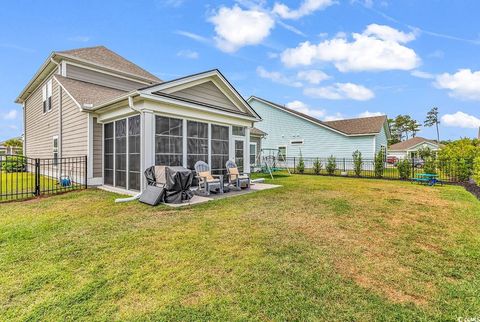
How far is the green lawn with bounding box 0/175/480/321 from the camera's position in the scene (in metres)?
2.22

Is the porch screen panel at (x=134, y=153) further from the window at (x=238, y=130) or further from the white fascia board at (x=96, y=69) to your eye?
the white fascia board at (x=96, y=69)

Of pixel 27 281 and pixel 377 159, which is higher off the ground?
pixel 377 159

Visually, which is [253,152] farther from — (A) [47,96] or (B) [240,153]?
(A) [47,96]

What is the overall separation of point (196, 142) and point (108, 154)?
3335 millimetres

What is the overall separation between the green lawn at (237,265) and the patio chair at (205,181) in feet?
6.70

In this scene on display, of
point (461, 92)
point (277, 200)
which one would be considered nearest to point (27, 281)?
point (277, 200)

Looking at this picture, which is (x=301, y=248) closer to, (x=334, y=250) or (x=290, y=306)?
(x=334, y=250)

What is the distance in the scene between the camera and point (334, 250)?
3.54m

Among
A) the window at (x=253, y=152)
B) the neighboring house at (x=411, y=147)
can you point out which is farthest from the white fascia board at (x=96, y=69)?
the neighboring house at (x=411, y=147)

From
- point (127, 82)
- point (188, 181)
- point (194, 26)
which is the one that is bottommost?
point (188, 181)

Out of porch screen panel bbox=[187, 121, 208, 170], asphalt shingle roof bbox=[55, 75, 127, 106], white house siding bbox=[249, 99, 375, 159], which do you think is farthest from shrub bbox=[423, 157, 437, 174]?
asphalt shingle roof bbox=[55, 75, 127, 106]

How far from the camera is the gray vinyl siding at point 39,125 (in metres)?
11.7

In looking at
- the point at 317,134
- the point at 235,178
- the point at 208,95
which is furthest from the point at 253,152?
the point at 208,95

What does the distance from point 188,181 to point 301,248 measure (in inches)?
153
